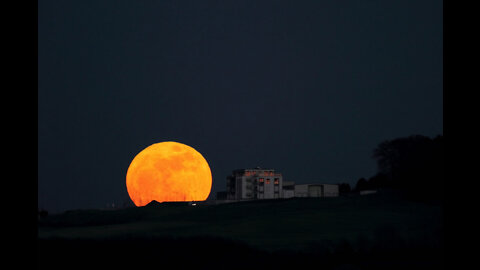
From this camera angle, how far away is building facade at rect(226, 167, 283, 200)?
6216 inches

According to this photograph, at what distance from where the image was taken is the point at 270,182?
15950 cm

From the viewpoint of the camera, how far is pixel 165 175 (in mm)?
79688

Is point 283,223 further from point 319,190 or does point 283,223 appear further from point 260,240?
point 319,190

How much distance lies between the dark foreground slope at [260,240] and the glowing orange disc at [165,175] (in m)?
14.0

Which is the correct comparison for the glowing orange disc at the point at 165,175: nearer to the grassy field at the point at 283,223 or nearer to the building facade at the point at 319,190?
the grassy field at the point at 283,223

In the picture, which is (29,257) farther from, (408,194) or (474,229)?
(408,194)

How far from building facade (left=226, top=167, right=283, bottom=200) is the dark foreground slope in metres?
92.3

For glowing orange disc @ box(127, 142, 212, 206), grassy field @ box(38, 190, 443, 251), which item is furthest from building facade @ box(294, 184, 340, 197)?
grassy field @ box(38, 190, 443, 251)

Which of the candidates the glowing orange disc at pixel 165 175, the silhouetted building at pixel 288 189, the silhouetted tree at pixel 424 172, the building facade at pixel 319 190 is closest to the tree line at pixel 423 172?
the silhouetted tree at pixel 424 172

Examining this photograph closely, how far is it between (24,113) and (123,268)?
1950cm

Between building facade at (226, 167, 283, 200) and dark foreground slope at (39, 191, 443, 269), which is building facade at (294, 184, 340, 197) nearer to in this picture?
building facade at (226, 167, 283, 200)

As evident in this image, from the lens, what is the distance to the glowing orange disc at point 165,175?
261ft

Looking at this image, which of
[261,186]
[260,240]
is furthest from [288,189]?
[260,240]

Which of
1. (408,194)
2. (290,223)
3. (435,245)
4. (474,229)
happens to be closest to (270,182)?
(408,194)
